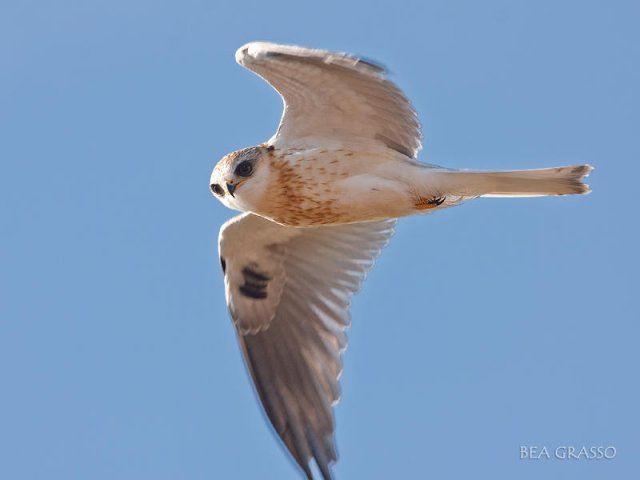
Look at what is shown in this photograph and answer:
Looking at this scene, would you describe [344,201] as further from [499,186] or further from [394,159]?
[499,186]

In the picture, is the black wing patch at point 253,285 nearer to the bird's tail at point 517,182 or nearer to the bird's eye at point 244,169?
the bird's eye at point 244,169

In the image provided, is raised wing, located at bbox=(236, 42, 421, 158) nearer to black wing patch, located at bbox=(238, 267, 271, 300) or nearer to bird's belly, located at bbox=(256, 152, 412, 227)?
bird's belly, located at bbox=(256, 152, 412, 227)

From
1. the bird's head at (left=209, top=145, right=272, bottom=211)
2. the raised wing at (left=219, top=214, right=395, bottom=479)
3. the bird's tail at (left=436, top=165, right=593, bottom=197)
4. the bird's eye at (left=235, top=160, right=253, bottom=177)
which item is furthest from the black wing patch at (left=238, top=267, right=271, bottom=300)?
the bird's tail at (left=436, top=165, right=593, bottom=197)

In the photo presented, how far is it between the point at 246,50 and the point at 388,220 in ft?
7.77

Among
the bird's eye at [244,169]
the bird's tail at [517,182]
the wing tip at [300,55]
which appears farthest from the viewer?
the bird's eye at [244,169]

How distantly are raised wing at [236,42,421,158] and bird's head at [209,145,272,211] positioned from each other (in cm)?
22

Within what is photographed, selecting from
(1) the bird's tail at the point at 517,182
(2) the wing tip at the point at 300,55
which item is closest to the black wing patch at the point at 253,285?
(1) the bird's tail at the point at 517,182

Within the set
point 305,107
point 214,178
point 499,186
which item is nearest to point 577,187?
point 499,186

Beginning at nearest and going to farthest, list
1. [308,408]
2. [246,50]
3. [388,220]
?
[246,50], [308,408], [388,220]

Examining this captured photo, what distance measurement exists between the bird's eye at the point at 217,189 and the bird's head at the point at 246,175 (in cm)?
8

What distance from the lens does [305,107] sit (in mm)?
8227

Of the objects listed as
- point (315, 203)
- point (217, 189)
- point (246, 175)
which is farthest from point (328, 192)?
point (217, 189)

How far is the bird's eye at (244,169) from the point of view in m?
8.15

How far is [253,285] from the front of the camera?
9234 mm
